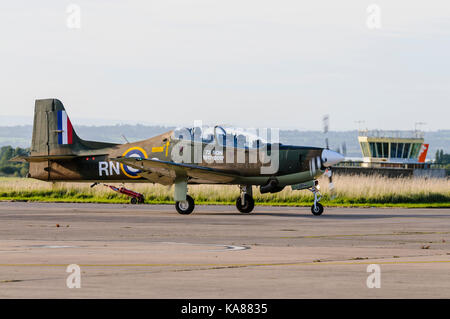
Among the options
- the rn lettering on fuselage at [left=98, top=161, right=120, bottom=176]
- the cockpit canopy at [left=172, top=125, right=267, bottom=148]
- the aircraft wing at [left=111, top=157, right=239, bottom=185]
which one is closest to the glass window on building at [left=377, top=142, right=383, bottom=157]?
the aircraft wing at [left=111, top=157, right=239, bottom=185]

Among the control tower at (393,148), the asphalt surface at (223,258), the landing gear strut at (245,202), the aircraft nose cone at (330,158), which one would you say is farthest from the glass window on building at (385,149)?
the asphalt surface at (223,258)

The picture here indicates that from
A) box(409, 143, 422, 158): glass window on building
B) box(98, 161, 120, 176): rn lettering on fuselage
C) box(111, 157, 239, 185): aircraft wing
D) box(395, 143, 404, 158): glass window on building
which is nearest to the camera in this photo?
box(111, 157, 239, 185): aircraft wing

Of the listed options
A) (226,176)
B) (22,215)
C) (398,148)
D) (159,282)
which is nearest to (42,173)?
(22,215)

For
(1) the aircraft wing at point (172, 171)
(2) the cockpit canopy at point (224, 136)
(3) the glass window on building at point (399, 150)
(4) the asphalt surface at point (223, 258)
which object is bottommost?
(4) the asphalt surface at point (223, 258)

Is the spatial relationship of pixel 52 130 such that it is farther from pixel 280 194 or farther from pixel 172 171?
pixel 280 194

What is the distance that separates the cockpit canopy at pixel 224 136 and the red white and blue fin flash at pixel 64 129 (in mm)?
4835

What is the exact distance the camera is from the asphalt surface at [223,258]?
8.73 metres

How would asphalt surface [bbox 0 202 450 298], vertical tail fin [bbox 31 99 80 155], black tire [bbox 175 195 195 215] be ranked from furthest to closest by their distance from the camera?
vertical tail fin [bbox 31 99 80 155] → black tire [bbox 175 195 195 215] → asphalt surface [bbox 0 202 450 298]

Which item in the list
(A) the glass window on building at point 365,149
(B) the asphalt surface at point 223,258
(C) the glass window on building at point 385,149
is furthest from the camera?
(A) the glass window on building at point 365,149

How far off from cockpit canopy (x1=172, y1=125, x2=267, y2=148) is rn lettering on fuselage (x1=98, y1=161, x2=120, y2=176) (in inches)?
108

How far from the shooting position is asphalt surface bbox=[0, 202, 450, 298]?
28.6 ft

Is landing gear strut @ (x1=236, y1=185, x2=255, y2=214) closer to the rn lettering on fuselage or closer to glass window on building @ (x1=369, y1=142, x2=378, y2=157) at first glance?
the rn lettering on fuselage

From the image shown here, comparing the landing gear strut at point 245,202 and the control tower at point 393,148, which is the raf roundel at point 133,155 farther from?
the control tower at point 393,148
